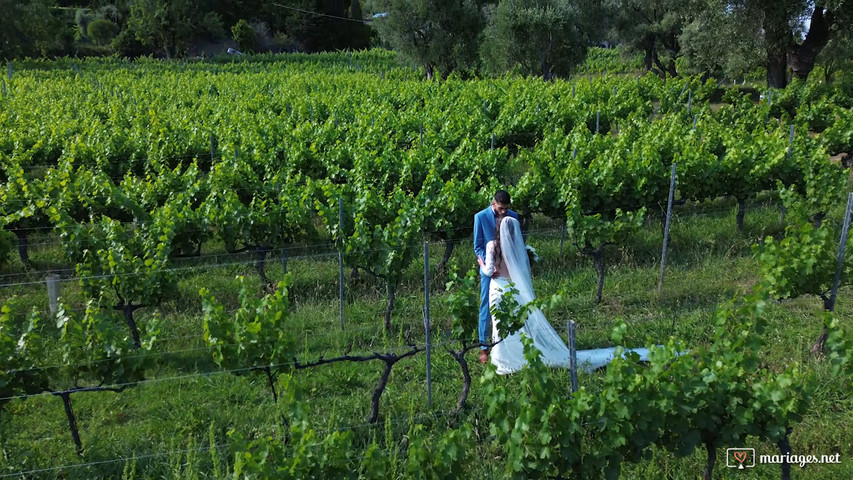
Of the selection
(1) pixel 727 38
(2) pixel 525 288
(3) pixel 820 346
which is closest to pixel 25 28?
(1) pixel 727 38

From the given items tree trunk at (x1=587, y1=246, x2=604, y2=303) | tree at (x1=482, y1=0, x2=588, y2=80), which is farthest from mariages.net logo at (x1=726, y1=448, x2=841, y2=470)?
tree at (x1=482, y1=0, x2=588, y2=80)

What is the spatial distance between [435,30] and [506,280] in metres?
24.7

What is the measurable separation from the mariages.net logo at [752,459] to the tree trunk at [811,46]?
18.5 m

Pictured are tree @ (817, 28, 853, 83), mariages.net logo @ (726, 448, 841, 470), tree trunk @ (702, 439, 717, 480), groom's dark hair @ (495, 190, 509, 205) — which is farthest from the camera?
tree @ (817, 28, 853, 83)

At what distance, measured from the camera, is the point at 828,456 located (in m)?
5.14

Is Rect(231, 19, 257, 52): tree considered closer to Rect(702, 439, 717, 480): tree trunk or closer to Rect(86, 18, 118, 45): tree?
Rect(86, 18, 118, 45): tree

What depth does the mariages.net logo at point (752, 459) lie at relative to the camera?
498 centimetres

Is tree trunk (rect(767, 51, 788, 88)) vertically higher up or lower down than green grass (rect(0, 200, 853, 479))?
higher up

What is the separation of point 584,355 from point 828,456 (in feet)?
6.97

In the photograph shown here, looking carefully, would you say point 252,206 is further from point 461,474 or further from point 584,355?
point 461,474

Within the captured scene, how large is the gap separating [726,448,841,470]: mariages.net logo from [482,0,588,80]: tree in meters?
22.1

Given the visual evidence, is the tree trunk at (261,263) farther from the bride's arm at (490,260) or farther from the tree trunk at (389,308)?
the bride's arm at (490,260)

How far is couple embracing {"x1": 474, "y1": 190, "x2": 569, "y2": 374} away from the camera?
20.4ft

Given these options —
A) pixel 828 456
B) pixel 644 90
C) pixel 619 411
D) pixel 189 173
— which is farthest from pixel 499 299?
pixel 644 90
